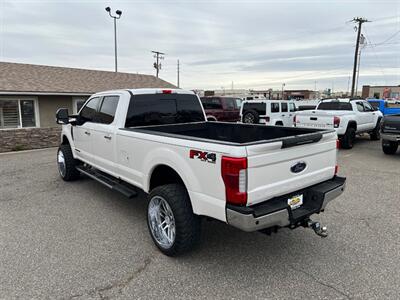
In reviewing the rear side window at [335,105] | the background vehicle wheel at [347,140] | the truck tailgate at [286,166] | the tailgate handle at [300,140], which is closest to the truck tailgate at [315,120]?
the background vehicle wheel at [347,140]

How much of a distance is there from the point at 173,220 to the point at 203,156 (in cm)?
91

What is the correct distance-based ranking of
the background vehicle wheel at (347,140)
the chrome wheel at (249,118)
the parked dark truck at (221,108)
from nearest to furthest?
the background vehicle wheel at (347,140) → the chrome wheel at (249,118) → the parked dark truck at (221,108)

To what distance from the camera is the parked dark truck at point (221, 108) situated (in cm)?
1567

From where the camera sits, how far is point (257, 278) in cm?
312

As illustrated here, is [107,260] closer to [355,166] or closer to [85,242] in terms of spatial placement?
[85,242]

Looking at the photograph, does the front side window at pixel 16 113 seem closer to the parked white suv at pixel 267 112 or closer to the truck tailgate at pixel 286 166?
the parked white suv at pixel 267 112

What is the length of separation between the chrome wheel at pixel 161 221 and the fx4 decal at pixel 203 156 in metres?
0.74

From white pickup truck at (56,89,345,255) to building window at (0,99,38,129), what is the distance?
37.5ft

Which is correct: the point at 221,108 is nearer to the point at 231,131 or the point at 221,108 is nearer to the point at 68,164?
the point at 68,164

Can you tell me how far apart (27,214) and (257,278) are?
3894mm

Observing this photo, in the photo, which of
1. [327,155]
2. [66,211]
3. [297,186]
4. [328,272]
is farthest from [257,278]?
[66,211]

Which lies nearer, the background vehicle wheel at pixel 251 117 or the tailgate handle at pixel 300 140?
the tailgate handle at pixel 300 140

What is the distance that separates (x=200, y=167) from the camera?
2.99 metres

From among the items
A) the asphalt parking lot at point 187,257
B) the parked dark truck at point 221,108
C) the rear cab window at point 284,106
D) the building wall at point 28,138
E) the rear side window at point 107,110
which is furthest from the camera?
the parked dark truck at point 221,108
